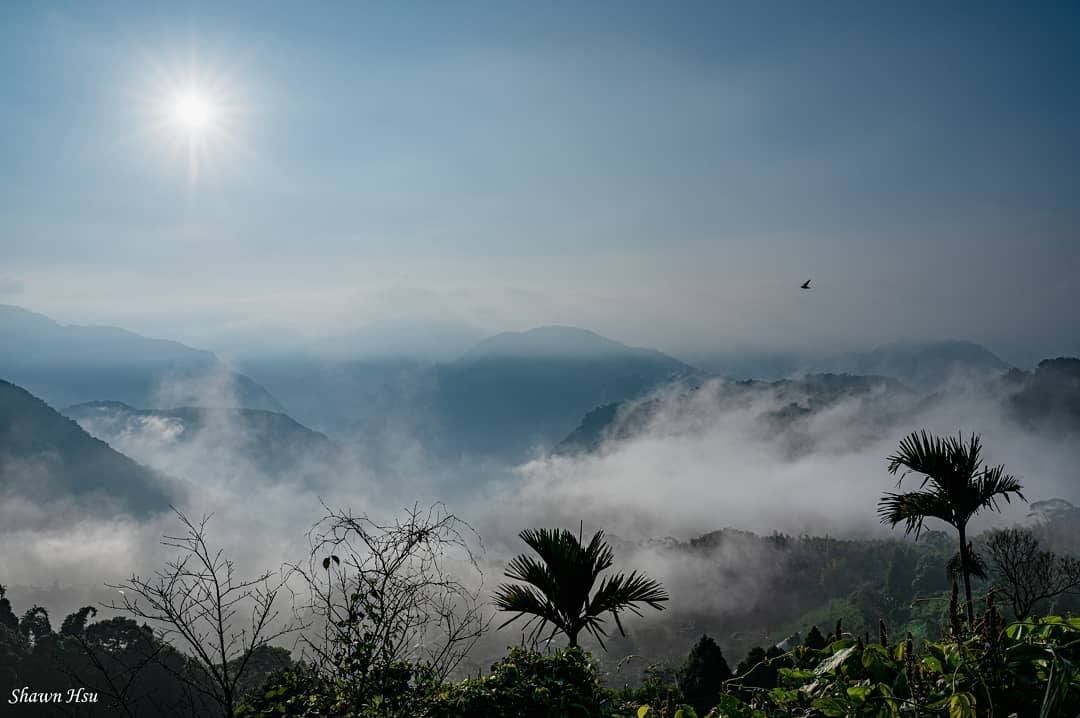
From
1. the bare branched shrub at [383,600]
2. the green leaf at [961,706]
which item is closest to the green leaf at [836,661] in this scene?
the green leaf at [961,706]

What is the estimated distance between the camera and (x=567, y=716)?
4.60m

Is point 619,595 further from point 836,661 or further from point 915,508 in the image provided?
point 915,508

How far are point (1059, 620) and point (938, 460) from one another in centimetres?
803

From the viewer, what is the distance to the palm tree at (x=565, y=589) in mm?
6016

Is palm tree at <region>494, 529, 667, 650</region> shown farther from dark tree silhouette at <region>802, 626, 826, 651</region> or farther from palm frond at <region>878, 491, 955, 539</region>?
palm frond at <region>878, 491, 955, 539</region>

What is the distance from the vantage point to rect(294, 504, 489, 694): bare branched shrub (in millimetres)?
5094

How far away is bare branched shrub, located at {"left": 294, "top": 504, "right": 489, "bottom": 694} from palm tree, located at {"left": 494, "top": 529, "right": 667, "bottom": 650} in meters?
0.50

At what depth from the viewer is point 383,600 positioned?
525cm

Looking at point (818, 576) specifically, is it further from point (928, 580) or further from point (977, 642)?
point (977, 642)

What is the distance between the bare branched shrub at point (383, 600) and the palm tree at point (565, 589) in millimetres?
500

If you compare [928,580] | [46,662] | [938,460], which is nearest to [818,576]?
[928,580]

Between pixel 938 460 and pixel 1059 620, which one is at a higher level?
pixel 938 460

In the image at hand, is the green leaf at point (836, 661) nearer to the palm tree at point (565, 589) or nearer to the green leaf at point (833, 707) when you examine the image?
the green leaf at point (833, 707)

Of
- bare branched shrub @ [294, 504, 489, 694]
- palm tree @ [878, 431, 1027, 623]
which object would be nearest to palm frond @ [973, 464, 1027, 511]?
palm tree @ [878, 431, 1027, 623]
